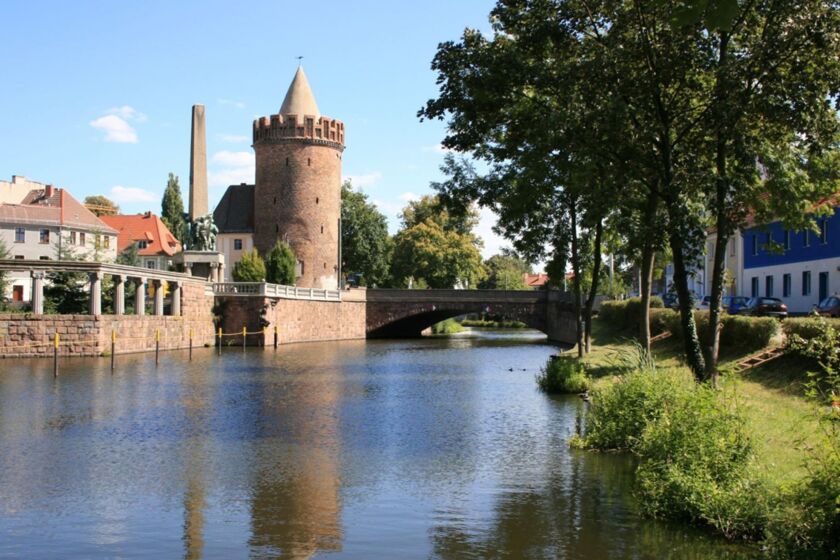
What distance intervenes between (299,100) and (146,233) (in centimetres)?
2292

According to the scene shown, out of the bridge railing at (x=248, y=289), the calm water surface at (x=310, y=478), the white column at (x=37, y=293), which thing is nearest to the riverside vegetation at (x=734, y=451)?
the calm water surface at (x=310, y=478)

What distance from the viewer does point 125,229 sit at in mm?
91000

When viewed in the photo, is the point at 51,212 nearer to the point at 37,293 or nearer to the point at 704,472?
the point at 37,293

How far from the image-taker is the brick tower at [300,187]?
77250 millimetres

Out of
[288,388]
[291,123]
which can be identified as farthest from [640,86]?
[291,123]

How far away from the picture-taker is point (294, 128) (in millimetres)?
77000

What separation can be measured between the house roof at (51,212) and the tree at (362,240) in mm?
22389

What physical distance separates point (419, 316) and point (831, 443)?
71196mm

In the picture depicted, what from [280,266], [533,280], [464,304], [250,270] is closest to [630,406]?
[250,270]

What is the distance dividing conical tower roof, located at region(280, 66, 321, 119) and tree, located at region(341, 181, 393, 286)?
13815 mm

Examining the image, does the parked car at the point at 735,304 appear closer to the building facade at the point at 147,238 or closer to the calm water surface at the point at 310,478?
the calm water surface at the point at 310,478

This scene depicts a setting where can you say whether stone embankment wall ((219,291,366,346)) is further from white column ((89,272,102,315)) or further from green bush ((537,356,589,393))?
green bush ((537,356,589,393))

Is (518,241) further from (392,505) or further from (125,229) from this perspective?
(125,229)

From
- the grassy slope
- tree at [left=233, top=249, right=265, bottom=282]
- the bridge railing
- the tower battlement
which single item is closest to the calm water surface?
the grassy slope
